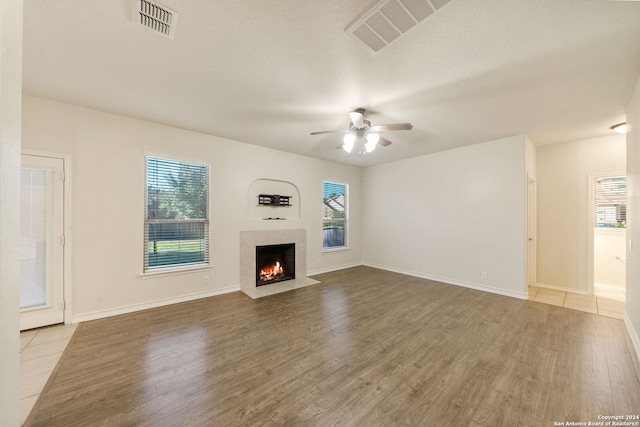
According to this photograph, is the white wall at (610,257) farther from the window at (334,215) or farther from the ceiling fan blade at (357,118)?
the ceiling fan blade at (357,118)

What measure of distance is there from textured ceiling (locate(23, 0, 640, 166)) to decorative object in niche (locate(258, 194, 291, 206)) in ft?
5.35

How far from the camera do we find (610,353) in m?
2.49

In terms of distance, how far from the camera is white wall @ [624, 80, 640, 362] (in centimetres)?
249

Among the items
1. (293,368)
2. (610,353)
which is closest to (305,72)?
(293,368)

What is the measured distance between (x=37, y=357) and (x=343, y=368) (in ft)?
9.87

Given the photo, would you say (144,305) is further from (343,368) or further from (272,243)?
(343,368)

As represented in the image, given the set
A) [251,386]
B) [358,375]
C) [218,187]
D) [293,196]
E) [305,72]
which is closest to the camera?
[251,386]

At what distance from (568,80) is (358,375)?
3.53m

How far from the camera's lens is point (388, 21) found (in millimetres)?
1696

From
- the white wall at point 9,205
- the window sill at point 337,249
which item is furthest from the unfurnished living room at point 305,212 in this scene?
the window sill at point 337,249

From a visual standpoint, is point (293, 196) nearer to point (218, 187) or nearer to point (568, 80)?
point (218, 187)

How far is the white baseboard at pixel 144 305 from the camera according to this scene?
3.17 meters

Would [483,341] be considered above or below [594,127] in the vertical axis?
below

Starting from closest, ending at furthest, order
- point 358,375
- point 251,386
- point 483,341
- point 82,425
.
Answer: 1. point 82,425
2. point 251,386
3. point 358,375
4. point 483,341
